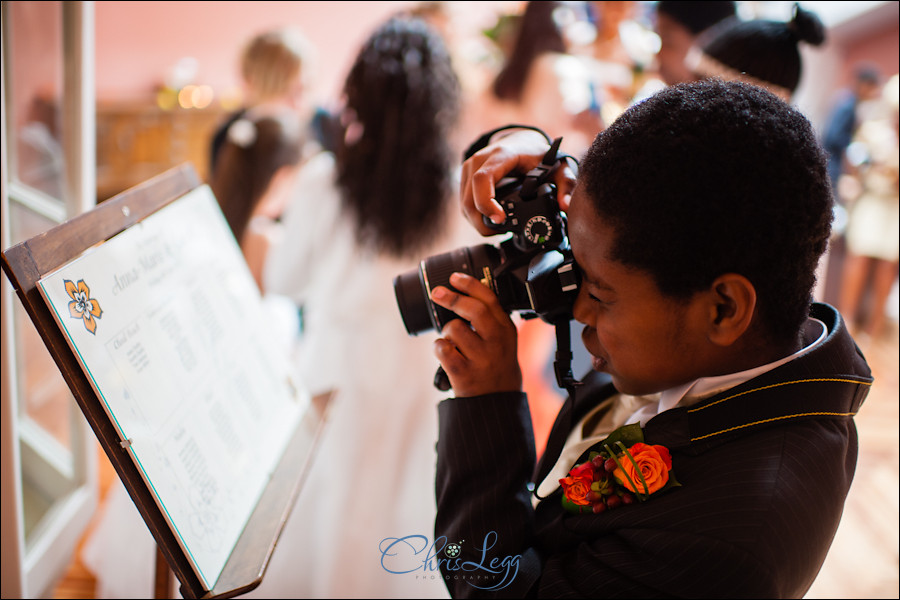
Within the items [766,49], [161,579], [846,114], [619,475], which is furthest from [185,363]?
[846,114]

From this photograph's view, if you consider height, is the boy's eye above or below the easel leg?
above

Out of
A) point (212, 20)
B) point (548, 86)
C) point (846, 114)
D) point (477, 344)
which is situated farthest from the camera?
point (846, 114)

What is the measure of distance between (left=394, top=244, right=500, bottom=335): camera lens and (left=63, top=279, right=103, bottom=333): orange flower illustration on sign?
343 millimetres

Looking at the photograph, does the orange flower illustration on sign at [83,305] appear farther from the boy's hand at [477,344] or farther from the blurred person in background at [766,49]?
the blurred person in background at [766,49]

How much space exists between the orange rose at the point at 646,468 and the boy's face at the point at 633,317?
74 mm

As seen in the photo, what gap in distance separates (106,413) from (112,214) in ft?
0.85

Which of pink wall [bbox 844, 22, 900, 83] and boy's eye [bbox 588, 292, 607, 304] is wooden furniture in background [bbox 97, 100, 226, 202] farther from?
boy's eye [bbox 588, 292, 607, 304]

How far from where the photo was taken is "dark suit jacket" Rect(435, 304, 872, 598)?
57cm

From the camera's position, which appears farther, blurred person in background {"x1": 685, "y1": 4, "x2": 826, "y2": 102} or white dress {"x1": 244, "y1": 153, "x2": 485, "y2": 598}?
blurred person in background {"x1": 685, "y1": 4, "x2": 826, "y2": 102}

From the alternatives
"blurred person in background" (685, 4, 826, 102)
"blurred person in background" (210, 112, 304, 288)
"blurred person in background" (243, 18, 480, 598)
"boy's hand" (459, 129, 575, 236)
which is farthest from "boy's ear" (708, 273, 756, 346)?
"blurred person in background" (210, 112, 304, 288)

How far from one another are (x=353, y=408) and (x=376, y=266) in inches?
13.1

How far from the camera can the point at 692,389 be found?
0.69 m

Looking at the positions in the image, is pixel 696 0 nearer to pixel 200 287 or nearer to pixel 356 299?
→ pixel 356 299

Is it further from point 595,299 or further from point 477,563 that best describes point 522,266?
point 477,563
